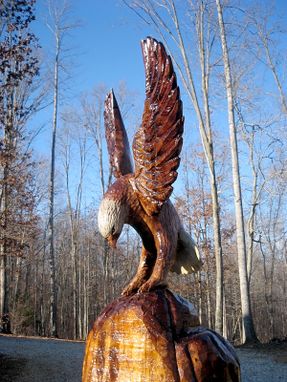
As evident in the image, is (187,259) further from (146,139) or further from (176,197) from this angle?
(176,197)

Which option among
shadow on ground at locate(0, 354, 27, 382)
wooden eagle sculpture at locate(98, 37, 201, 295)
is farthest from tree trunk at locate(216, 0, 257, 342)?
wooden eagle sculpture at locate(98, 37, 201, 295)

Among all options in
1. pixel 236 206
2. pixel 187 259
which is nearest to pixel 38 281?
pixel 236 206

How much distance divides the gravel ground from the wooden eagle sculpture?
581cm

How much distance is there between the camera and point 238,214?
1173cm

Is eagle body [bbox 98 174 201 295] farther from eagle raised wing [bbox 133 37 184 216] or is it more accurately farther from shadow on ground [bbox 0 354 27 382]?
shadow on ground [bbox 0 354 27 382]

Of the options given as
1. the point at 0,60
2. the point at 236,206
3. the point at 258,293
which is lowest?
the point at 258,293

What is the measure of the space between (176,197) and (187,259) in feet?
51.1

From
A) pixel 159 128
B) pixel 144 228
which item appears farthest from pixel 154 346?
pixel 159 128

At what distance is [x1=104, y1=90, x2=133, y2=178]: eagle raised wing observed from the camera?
344 centimetres

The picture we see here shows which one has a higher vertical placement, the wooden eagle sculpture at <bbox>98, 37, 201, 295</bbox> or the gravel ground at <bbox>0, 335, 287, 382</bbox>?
the wooden eagle sculpture at <bbox>98, 37, 201, 295</bbox>

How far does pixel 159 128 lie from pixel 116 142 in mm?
568

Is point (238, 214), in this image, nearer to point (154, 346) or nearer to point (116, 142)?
point (116, 142)

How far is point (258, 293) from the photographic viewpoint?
34.6 meters

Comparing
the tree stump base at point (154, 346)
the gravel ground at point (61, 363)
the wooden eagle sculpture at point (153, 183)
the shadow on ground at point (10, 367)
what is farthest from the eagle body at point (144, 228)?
the shadow on ground at point (10, 367)
